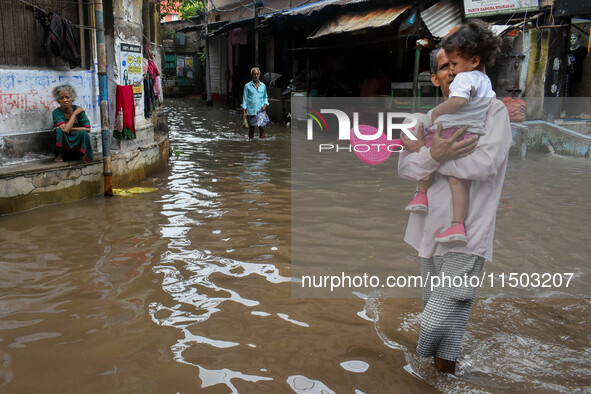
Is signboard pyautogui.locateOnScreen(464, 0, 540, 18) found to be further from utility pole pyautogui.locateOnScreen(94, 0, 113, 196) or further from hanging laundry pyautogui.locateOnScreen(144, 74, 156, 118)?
utility pole pyautogui.locateOnScreen(94, 0, 113, 196)

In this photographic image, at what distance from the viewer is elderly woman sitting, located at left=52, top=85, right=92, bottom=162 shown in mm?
6422

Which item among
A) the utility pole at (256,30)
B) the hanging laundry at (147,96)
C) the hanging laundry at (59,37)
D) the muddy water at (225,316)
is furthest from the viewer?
the utility pole at (256,30)

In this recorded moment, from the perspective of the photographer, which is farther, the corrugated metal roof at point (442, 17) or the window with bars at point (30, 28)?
the corrugated metal roof at point (442, 17)

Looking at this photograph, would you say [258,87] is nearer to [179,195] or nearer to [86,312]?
[179,195]

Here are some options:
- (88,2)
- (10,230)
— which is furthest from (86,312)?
(88,2)

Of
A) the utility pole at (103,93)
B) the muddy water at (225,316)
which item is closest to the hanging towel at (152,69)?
the utility pole at (103,93)

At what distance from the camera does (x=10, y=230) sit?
5176 mm

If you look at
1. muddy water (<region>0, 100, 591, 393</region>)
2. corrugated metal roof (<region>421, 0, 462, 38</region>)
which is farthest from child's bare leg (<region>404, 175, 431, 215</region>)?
corrugated metal roof (<region>421, 0, 462, 38</region>)

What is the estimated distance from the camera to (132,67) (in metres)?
7.45

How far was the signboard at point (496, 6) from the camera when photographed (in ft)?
34.0

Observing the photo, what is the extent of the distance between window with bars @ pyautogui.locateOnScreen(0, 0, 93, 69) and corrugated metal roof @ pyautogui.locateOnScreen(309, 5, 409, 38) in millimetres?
6465

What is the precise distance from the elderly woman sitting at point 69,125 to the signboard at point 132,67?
32.4 inches

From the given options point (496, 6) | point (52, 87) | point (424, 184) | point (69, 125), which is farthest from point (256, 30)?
point (424, 184)

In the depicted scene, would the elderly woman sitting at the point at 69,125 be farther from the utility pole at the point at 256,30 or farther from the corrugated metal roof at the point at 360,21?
the utility pole at the point at 256,30
